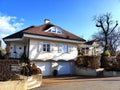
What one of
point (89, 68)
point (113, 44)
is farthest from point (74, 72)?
point (113, 44)

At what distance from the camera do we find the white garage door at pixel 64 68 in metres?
28.4

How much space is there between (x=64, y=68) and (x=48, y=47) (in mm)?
4548

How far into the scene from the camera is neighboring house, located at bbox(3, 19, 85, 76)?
25734 millimetres

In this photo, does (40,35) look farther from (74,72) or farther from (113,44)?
(113,44)

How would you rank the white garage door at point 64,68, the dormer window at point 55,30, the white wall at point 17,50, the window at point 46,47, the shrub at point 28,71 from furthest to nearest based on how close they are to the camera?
the white wall at point 17,50, the white garage door at point 64,68, the dormer window at point 55,30, the window at point 46,47, the shrub at point 28,71

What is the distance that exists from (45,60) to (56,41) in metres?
3.60

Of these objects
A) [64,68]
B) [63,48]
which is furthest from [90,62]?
[63,48]

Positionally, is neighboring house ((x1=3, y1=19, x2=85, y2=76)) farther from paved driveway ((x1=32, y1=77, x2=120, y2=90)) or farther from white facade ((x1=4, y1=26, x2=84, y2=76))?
paved driveway ((x1=32, y1=77, x2=120, y2=90))

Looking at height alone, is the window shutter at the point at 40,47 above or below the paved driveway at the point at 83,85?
above

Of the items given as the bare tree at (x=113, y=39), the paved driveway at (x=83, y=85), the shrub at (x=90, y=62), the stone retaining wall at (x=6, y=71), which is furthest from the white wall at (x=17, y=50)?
the bare tree at (x=113, y=39)

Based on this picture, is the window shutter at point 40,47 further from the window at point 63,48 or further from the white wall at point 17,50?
the white wall at point 17,50

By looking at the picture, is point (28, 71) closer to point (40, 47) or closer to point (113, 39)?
point (40, 47)

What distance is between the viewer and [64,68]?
29.0m

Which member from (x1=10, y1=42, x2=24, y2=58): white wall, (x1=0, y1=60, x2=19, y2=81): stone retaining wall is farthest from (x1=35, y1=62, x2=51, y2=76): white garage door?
(x1=0, y1=60, x2=19, y2=81): stone retaining wall
